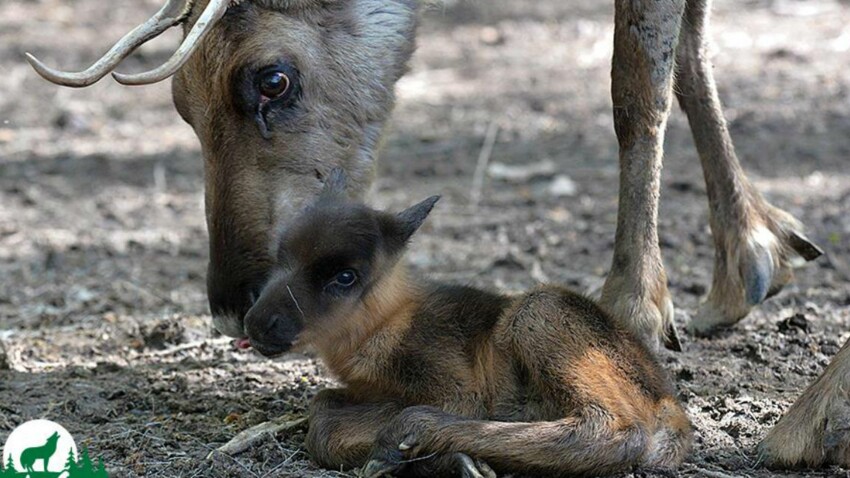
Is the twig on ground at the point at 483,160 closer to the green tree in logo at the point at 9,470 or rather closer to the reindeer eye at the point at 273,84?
the reindeer eye at the point at 273,84

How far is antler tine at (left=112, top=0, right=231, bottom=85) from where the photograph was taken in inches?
187

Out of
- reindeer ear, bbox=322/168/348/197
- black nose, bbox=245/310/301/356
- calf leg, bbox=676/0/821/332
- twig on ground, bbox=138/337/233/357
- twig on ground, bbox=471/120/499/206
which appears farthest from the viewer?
twig on ground, bbox=471/120/499/206

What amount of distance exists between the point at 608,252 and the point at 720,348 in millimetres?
1897

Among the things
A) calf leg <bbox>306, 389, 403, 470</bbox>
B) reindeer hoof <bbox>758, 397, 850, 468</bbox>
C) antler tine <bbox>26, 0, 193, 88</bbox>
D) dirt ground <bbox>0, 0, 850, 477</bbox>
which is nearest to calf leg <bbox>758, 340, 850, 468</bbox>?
reindeer hoof <bbox>758, 397, 850, 468</bbox>

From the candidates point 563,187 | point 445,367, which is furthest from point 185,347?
point 563,187

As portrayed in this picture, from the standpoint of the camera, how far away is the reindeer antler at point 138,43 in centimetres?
477

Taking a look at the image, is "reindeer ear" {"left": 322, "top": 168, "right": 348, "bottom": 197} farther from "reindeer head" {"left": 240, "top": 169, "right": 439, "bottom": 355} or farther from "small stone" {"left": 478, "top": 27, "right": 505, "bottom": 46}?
"small stone" {"left": 478, "top": 27, "right": 505, "bottom": 46}

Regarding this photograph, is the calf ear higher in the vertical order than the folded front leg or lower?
higher

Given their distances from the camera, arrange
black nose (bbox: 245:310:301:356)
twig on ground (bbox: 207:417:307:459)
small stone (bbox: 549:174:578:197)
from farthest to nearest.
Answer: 1. small stone (bbox: 549:174:578:197)
2. twig on ground (bbox: 207:417:307:459)
3. black nose (bbox: 245:310:301:356)

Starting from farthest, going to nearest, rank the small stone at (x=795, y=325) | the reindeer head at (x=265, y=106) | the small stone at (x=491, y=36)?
the small stone at (x=491, y=36)
the small stone at (x=795, y=325)
the reindeer head at (x=265, y=106)

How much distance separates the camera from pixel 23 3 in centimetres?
1462

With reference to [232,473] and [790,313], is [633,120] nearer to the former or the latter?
[790,313]

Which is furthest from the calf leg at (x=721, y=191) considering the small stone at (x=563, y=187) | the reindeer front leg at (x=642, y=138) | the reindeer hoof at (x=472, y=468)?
the small stone at (x=563, y=187)

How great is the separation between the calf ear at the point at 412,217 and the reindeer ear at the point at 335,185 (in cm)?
30
